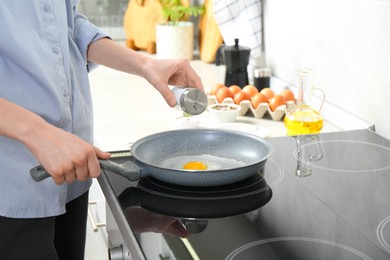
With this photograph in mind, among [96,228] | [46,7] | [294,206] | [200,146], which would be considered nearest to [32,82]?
[46,7]

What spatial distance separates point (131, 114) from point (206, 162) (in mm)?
691

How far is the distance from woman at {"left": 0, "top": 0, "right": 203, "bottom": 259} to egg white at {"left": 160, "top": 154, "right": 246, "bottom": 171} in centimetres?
12

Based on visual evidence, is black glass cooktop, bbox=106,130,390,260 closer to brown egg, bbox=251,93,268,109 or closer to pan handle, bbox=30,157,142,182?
pan handle, bbox=30,157,142,182

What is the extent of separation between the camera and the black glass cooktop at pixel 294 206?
0.97 metres

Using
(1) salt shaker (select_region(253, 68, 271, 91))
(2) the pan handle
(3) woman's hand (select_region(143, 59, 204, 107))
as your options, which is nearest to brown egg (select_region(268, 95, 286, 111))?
(1) salt shaker (select_region(253, 68, 271, 91))

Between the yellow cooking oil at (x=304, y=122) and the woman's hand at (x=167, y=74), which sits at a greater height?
the woman's hand at (x=167, y=74)

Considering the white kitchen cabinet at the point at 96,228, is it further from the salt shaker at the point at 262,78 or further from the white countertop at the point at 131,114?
the salt shaker at the point at 262,78

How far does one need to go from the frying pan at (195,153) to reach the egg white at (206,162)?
→ 1 cm

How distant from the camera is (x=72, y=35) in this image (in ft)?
4.46

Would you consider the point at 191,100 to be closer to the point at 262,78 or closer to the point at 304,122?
the point at 304,122

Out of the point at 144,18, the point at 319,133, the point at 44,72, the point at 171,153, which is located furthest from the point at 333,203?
the point at 144,18

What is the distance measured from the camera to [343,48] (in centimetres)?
173

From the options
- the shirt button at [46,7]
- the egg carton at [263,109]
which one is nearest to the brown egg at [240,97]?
the egg carton at [263,109]

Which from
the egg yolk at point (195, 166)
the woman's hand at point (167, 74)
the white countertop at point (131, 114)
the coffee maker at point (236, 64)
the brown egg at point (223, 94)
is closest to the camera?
the egg yolk at point (195, 166)
